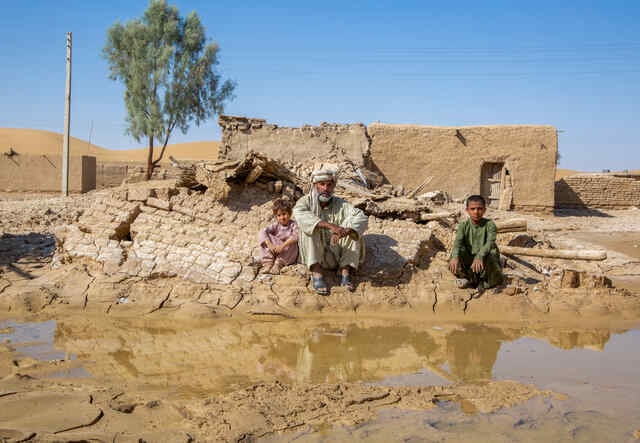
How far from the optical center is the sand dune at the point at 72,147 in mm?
43406

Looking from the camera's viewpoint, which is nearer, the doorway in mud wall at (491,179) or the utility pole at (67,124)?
the doorway in mud wall at (491,179)

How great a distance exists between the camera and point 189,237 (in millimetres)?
6277

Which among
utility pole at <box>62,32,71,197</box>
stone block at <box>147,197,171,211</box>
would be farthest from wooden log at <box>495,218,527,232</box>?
utility pole at <box>62,32,71,197</box>

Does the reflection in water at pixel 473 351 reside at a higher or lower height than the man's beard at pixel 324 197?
lower

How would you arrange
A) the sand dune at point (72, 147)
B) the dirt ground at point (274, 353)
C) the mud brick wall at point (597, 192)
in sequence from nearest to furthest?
the dirt ground at point (274, 353) → the mud brick wall at point (597, 192) → the sand dune at point (72, 147)

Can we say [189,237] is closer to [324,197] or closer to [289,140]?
[324,197]

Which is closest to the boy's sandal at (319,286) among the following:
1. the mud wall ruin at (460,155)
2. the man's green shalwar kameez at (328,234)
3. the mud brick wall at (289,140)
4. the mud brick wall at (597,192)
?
the man's green shalwar kameez at (328,234)

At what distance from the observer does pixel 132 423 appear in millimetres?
2891

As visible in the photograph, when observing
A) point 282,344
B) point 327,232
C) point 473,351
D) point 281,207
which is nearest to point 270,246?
point 281,207

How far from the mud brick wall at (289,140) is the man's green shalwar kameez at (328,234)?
6951 millimetres

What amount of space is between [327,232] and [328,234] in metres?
0.03

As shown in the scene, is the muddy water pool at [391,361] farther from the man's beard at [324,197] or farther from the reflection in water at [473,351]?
the man's beard at [324,197]

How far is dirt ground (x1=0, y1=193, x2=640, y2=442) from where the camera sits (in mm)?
2941

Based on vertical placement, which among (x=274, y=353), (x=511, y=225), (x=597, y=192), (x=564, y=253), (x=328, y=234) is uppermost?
(x=597, y=192)
